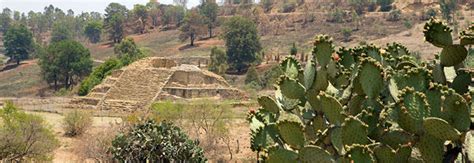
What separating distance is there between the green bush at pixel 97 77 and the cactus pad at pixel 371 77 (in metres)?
37.2

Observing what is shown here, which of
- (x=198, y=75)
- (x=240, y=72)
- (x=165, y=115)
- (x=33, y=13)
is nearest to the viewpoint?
(x=165, y=115)

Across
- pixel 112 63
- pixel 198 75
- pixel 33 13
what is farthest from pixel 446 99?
pixel 33 13

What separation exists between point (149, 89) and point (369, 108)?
31.2 m

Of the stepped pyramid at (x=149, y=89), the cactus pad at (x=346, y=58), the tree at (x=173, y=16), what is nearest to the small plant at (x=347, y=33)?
the stepped pyramid at (x=149, y=89)

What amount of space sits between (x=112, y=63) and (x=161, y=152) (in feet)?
99.5

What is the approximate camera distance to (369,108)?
4859 millimetres

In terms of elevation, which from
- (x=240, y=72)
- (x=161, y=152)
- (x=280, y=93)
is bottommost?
(x=240, y=72)

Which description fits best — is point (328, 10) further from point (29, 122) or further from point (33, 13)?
point (33, 13)

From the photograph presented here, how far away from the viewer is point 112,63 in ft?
143

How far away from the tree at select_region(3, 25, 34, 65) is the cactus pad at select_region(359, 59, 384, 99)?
79967mm

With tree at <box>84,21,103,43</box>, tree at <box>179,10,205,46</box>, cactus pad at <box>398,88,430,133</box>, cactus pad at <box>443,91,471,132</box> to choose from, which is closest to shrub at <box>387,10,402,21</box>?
tree at <box>179,10,205,46</box>

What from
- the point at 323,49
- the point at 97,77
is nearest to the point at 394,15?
the point at 97,77

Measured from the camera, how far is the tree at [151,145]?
46.8 ft

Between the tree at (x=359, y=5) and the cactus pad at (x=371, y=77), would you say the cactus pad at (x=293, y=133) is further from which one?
the tree at (x=359, y=5)
